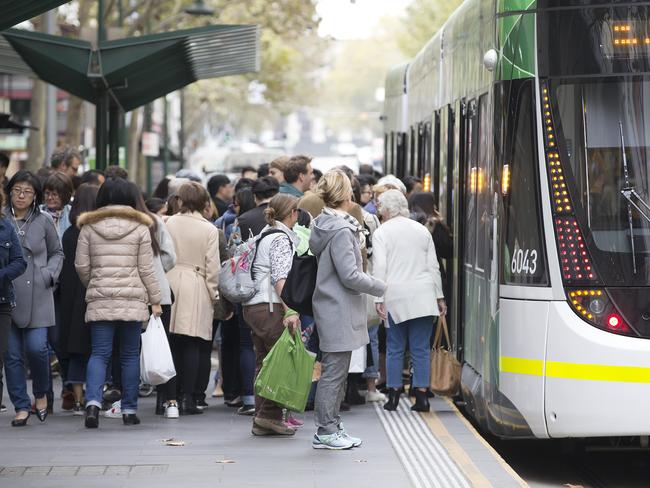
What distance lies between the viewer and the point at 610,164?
8461mm

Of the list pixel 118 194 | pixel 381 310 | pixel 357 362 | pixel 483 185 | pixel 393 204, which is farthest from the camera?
pixel 357 362

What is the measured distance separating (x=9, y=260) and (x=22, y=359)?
1233mm

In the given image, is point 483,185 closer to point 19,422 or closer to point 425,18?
point 19,422

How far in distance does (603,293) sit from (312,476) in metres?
1.95

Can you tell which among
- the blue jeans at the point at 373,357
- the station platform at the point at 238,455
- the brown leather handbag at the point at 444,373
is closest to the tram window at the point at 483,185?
the station platform at the point at 238,455

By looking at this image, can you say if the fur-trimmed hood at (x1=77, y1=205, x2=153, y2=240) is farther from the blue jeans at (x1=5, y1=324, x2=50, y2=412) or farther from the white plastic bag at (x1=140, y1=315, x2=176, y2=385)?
the blue jeans at (x1=5, y1=324, x2=50, y2=412)

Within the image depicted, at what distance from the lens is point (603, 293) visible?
835 centimetres

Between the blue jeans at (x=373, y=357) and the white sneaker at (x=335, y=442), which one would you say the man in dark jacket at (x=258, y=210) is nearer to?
the blue jeans at (x=373, y=357)

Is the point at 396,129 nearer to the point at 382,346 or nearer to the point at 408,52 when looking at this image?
the point at 382,346

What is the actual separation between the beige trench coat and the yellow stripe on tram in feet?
10.8

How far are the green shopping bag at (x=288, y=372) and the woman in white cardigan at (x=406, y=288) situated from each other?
1687mm

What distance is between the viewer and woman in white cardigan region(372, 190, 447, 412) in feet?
36.7

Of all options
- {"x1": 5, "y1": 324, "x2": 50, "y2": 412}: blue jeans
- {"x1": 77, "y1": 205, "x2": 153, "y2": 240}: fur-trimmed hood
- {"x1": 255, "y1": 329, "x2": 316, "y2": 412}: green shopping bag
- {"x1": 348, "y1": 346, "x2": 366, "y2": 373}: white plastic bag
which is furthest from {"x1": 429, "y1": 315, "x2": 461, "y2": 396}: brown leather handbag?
{"x1": 5, "y1": 324, "x2": 50, "y2": 412}: blue jeans

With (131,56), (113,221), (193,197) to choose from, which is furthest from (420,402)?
(131,56)
